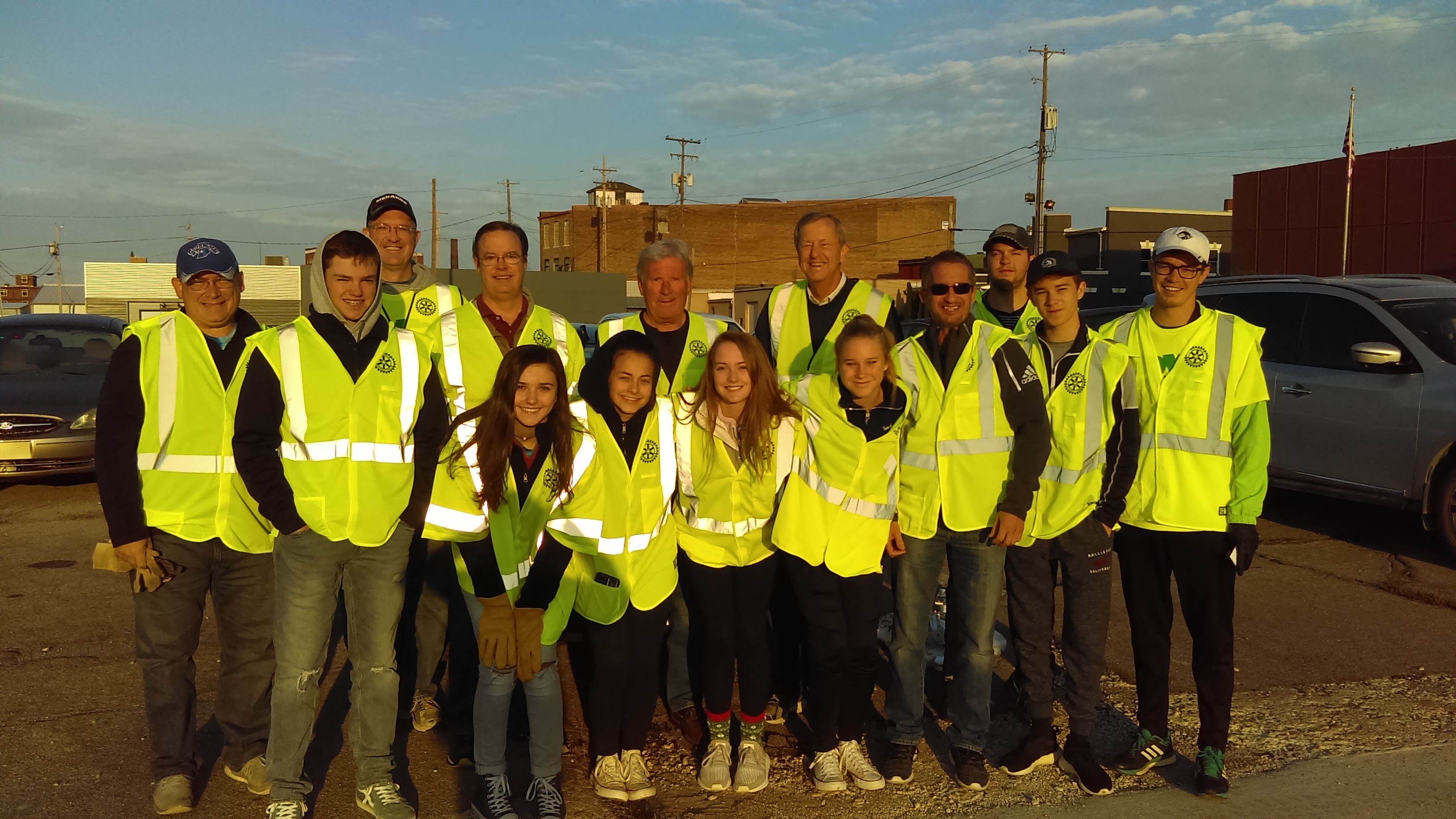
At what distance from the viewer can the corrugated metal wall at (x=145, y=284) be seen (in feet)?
199

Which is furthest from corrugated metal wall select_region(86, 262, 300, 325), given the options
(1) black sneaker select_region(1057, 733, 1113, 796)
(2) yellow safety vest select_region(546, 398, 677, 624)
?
(1) black sneaker select_region(1057, 733, 1113, 796)

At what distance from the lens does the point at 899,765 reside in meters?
3.85

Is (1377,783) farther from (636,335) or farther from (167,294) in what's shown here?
(167,294)

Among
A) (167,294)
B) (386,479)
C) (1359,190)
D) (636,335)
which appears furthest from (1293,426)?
(167,294)

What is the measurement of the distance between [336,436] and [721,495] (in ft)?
4.71

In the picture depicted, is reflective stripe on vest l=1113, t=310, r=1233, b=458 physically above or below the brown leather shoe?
above

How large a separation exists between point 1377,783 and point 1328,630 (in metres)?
2.17

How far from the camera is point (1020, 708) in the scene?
446 centimetres

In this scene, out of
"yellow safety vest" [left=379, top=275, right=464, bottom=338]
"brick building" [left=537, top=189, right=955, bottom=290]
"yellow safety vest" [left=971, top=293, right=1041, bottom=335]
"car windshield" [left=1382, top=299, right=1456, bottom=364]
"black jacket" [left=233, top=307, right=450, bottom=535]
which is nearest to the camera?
"black jacket" [left=233, top=307, right=450, bottom=535]

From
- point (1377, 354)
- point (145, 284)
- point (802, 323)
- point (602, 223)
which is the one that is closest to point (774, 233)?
point (602, 223)

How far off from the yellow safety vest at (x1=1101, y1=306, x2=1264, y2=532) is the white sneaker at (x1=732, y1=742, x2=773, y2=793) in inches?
70.5

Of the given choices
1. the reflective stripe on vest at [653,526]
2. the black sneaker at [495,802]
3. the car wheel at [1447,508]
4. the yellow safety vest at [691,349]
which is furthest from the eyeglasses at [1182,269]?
the car wheel at [1447,508]

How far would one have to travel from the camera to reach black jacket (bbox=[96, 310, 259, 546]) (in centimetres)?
347

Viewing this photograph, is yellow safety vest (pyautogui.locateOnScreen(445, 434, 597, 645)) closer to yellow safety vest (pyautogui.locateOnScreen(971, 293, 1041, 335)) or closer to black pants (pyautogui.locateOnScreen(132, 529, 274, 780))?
black pants (pyautogui.locateOnScreen(132, 529, 274, 780))
